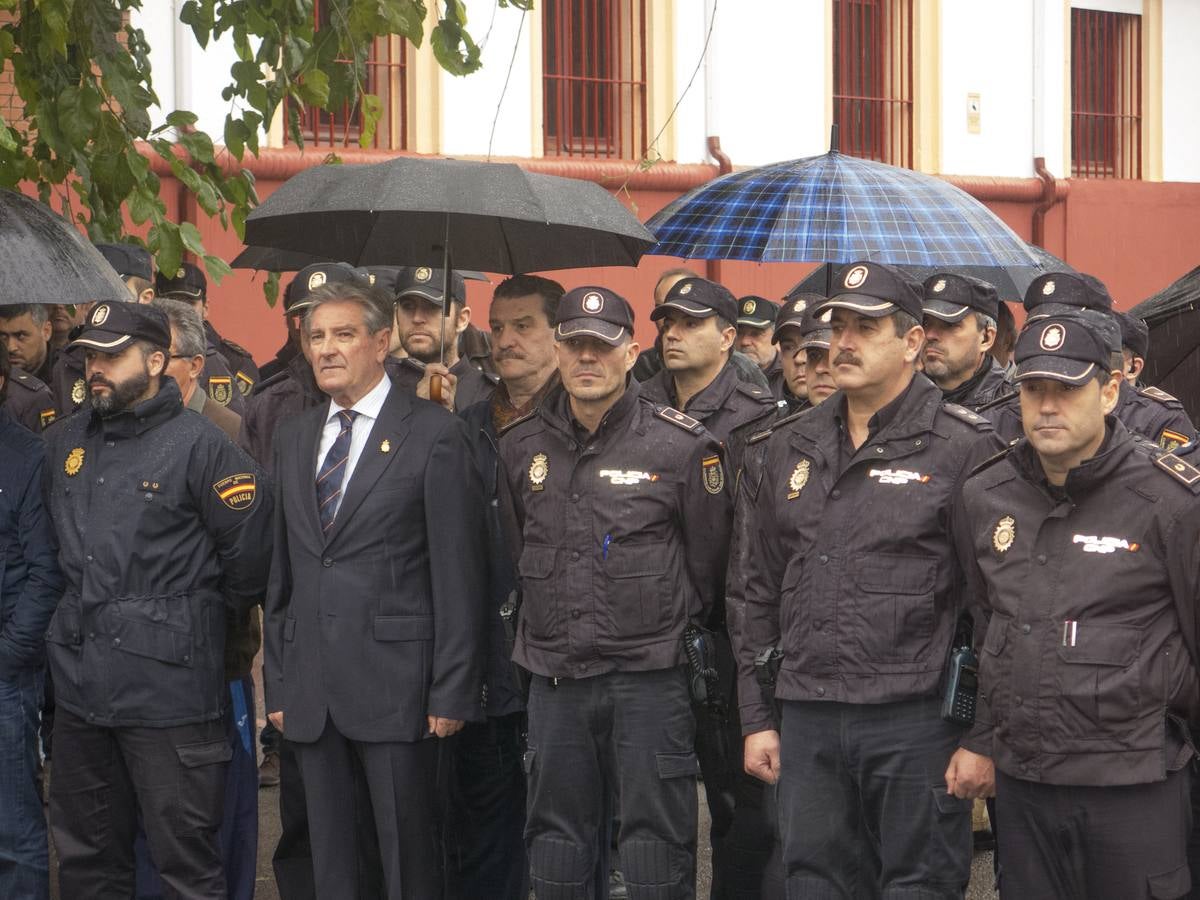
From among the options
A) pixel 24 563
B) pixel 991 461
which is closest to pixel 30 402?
pixel 24 563

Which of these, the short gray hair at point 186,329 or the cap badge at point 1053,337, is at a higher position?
the short gray hair at point 186,329

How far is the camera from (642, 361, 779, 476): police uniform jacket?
251 inches

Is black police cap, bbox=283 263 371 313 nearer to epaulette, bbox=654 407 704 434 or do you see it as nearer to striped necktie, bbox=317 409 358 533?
striped necktie, bbox=317 409 358 533

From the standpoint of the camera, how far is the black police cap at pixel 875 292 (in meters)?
5.05

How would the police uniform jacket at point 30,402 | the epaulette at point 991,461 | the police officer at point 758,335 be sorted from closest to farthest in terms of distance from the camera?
the epaulette at point 991,461 → the police uniform jacket at point 30,402 → the police officer at point 758,335

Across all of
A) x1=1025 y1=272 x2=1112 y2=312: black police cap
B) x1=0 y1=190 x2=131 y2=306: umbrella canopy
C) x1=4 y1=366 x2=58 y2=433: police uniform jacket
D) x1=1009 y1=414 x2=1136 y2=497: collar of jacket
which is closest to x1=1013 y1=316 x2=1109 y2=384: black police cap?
x1=1009 y1=414 x2=1136 y2=497: collar of jacket

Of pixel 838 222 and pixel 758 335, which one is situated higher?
pixel 838 222

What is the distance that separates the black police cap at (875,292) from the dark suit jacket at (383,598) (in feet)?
4.37

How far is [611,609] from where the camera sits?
5418 millimetres

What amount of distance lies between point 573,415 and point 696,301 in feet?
3.78

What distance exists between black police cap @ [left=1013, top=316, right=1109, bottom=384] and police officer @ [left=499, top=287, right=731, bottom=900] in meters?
1.28

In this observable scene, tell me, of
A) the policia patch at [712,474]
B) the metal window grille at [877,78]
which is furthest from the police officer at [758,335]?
the metal window grille at [877,78]

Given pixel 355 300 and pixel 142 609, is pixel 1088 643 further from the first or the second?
pixel 142 609

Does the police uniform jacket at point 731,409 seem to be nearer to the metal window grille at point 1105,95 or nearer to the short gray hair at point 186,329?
the short gray hair at point 186,329
